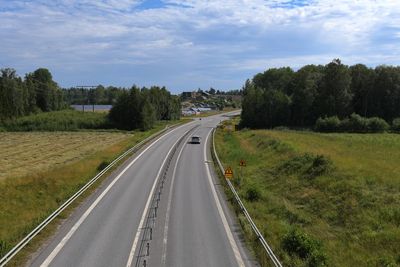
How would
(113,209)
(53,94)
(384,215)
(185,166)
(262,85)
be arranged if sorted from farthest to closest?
(262,85) → (53,94) → (185,166) → (113,209) → (384,215)

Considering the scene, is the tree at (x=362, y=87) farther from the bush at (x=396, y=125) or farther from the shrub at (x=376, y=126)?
the shrub at (x=376, y=126)

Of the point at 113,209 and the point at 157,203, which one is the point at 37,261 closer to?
the point at 113,209

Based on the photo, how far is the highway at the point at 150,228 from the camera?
659 inches

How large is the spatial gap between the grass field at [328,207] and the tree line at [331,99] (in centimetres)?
6722

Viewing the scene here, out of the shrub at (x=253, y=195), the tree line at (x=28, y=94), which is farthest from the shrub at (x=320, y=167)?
the tree line at (x=28, y=94)

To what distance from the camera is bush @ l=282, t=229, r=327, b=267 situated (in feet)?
54.5

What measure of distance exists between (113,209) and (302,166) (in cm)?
1920

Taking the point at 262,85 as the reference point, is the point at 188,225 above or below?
below

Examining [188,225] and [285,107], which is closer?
[188,225]

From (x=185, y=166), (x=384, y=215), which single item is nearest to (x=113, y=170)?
(x=185, y=166)

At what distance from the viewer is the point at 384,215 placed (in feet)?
76.9

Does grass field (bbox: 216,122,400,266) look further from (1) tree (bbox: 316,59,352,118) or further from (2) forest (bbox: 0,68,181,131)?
(2) forest (bbox: 0,68,181,131)

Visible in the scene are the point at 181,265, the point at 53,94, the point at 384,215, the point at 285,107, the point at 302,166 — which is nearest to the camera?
the point at 181,265

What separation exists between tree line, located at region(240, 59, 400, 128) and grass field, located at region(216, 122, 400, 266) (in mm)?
67223
